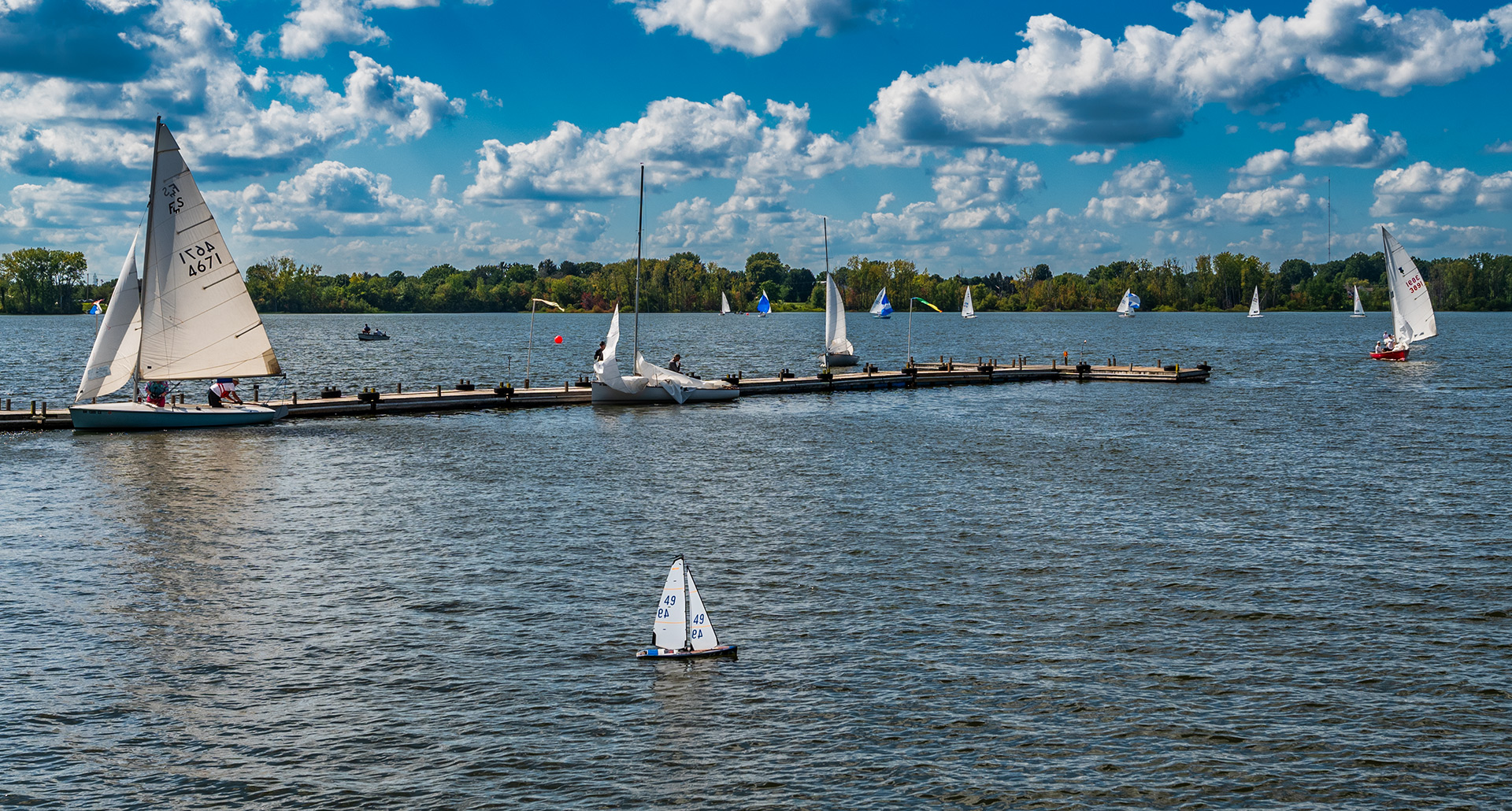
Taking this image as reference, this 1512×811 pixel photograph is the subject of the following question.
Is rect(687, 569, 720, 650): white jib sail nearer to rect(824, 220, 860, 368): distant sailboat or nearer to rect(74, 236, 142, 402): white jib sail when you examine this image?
rect(74, 236, 142, 402): white jib sail

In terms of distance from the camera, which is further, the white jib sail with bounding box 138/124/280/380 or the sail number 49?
the sail number 49

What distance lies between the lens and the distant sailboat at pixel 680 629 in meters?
21.3

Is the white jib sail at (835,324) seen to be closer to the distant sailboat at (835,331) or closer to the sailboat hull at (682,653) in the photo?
the distant sailboat at (835,331)

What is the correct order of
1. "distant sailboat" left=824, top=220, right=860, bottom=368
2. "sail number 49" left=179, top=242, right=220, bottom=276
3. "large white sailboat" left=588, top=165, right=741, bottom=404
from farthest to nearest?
"distant sailboat" left=824, top=220, right=860, bottom=368, "large white sailboat" left=588, top=165, right=741, bottom=404, "sail number 49" left=179, top=242, right=220, bottom=276

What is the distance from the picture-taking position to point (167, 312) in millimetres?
53844

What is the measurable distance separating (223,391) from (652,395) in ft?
83.1

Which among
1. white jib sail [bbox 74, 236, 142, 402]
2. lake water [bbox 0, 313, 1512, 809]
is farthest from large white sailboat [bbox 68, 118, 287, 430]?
lake water [bbox 0, 313, 1512, 809]

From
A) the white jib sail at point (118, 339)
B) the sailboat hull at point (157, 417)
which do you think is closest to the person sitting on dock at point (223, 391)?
the sailboat hull at point (157, 417)

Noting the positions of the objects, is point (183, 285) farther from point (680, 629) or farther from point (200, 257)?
point (680, 629)

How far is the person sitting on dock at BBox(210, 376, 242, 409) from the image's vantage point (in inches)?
2253

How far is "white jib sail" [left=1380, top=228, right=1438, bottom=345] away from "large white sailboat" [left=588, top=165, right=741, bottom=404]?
69119mm

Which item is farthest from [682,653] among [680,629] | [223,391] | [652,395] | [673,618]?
[652,395]

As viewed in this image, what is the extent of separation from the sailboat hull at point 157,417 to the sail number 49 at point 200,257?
23.1 feet

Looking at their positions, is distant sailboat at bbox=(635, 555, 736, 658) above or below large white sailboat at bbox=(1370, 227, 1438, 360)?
below
